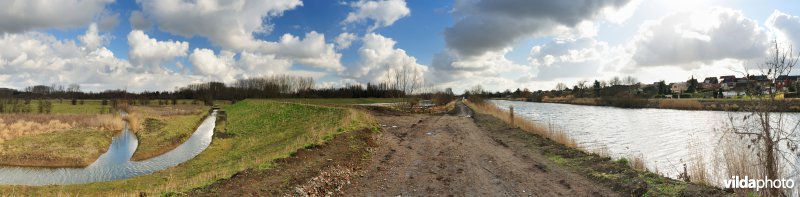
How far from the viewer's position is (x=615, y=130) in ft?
108

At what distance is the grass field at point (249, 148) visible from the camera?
14539 millimetres

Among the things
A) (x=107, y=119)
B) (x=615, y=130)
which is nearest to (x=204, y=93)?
(x=107, y=119)

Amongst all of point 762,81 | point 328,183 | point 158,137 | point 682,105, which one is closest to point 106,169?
point 158,137

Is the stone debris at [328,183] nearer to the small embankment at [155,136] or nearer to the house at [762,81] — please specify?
the house at [762,81]

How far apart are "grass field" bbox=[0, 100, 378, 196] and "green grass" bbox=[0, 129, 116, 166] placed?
A: 7.77 m

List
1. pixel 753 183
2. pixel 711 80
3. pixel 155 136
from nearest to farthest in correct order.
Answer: pixel 753 183
pixel 155 136
pixel 711 80

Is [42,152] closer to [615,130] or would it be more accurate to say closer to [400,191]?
[400,191]

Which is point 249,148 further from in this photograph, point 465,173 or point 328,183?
point 465,173

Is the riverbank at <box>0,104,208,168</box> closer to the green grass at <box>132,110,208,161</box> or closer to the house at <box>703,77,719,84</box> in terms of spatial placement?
the green grass at <box>132,110,208,161</box>

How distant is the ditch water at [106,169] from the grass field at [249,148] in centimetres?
208

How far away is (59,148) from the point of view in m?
31.0

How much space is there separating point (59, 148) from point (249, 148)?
14.4 metres

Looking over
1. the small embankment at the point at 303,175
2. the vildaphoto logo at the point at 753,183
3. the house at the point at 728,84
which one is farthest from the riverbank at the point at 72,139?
the house at the point at 728,84

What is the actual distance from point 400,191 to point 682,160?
1397cm
